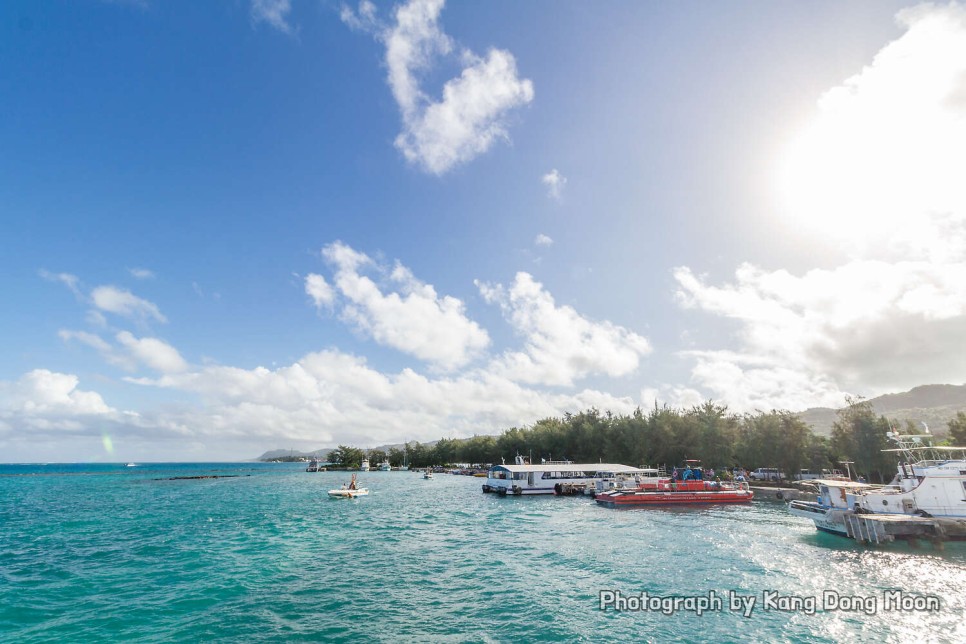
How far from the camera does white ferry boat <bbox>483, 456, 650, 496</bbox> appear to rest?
275 ft

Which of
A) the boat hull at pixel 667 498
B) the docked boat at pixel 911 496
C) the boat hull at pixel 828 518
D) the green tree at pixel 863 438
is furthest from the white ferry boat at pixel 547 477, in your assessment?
the docked boat at pixel 911 496

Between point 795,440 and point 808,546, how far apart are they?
58.5 meters

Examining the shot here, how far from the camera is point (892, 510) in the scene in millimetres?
40312

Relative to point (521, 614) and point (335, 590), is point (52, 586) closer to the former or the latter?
point (335, 590)

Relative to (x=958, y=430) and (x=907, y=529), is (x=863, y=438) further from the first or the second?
(x=907, y=529)

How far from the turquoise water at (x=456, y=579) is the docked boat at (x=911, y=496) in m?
2.68

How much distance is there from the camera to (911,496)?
39.8m

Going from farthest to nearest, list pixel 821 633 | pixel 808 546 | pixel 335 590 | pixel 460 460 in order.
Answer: pixel 460 460
pixel 808 546
pixel 335 590
pixel 821 633

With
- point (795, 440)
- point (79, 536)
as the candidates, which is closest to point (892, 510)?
point (795, 440)

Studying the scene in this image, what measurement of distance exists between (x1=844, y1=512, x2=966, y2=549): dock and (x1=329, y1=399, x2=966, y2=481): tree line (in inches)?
1217

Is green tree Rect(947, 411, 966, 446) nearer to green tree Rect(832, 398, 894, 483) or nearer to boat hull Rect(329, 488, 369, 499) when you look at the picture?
green tree Rect(832, 398, 894, 483)

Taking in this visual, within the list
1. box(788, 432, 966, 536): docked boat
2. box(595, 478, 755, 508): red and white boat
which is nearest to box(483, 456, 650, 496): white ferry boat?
box(595, 478, 755, 508): red and white boat

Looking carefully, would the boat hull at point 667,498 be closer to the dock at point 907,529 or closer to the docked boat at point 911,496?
the docked boat at point 911,496

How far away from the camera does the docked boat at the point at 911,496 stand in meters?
38.2
